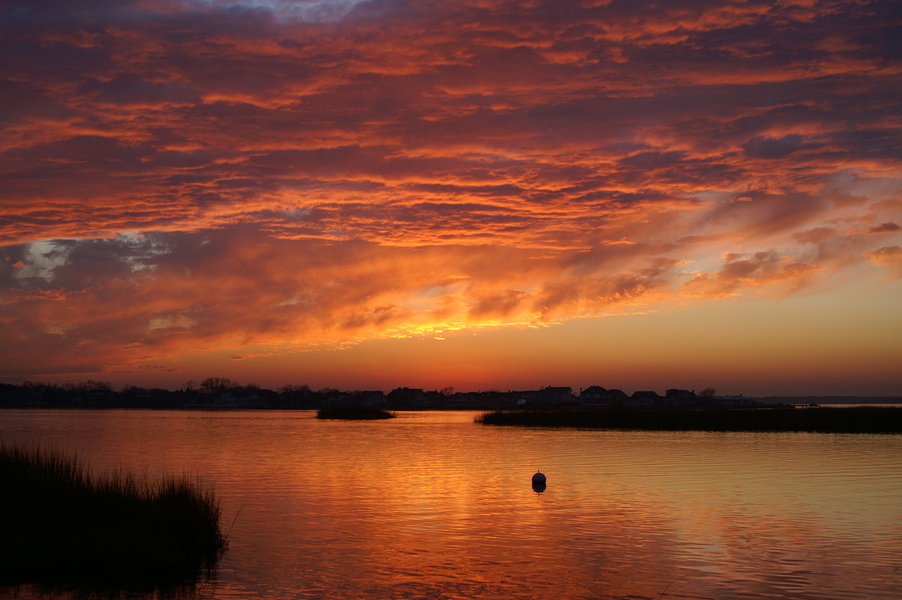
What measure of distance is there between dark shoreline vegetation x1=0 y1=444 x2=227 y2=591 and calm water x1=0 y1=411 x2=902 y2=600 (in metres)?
1.05

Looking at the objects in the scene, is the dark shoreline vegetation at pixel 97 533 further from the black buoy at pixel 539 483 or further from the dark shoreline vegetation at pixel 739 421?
the dark shoreline vegetation at pixel 739 421

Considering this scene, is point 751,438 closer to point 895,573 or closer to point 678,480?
point 678,480

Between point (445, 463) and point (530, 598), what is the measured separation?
34252 millimetres

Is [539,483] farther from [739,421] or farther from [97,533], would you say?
[739,421]

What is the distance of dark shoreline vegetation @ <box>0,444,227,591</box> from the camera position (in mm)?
19844

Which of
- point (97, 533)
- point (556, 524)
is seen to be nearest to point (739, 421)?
point (556, 524)

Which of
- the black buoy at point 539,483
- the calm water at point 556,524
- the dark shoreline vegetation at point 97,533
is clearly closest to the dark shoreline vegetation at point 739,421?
the calm water at point 556,524

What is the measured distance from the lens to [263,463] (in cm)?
5200

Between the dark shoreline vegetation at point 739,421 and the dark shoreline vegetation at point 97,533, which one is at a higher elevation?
the dark shoreline vegetation at point 739,421

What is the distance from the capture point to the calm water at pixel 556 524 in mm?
20234

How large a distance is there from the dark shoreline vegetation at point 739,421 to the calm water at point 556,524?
2891 centimetres

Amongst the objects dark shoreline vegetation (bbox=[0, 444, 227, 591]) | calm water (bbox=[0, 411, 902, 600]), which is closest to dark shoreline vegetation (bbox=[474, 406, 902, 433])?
calm water (bbox=[0, 411, 902, 600])

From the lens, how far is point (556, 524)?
29016 millimetres

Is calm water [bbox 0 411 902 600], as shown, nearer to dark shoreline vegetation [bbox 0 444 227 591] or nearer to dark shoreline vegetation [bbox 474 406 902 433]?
dark shoreline vegetation [bbox 0 444 227 591]
